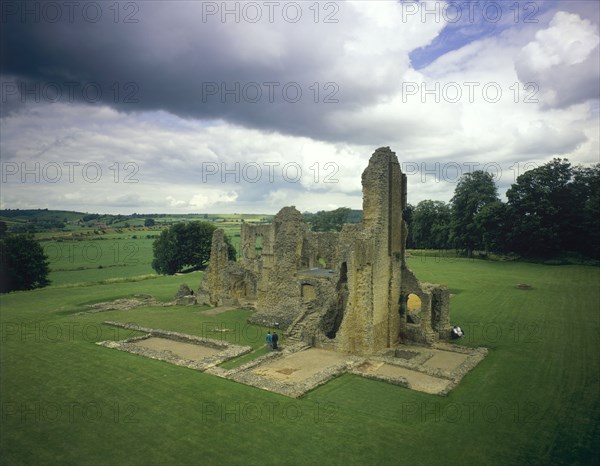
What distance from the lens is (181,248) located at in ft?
166

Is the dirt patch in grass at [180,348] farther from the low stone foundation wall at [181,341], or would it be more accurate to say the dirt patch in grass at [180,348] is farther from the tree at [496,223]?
the tree at [496,223]

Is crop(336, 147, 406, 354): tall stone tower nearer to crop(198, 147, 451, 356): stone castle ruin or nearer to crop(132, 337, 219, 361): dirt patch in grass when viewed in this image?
crop(198, 147, 451, 356): stone castle ruin

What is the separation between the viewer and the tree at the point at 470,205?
53.2 meters

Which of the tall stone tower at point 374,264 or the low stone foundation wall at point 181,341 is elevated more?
the tall stone tower at point 374,264

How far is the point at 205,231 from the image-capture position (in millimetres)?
52250

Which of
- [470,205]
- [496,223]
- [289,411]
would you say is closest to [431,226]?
[470,205]

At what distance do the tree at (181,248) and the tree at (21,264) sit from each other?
12766 millimetres

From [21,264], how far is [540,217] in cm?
5518

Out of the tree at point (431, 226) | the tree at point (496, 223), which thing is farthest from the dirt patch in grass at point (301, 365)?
the tree at point (431, 226)

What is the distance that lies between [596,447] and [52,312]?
94.1ft

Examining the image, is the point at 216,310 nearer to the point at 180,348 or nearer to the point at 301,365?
the point at 180,348

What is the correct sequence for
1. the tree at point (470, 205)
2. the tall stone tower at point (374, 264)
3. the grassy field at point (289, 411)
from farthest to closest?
1. the tree at point (470, 205)
2. the tall stone tower at point (374, 264)
3. the grassy field at point (289, 411)

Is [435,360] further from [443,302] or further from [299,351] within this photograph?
[299,351]

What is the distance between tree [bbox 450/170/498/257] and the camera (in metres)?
53.2
